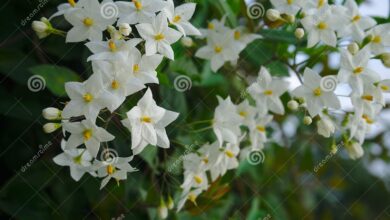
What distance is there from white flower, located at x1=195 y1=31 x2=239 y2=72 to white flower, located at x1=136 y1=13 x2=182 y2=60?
0.29 metres

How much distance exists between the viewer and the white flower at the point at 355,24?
4.08ft

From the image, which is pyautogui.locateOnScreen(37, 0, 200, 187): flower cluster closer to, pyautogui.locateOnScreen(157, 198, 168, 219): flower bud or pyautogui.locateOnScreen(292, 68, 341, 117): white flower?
pyautogui.locateOnScreen(157, 198, 168, 219): flower bud

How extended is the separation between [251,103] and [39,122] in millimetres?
582

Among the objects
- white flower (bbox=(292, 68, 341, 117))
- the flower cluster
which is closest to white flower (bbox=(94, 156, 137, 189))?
the flower cluster

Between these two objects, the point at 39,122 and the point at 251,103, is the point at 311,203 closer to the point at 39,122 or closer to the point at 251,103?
the point at 251,103

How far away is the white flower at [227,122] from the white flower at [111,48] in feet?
1.08

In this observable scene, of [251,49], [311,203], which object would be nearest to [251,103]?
[251,49]

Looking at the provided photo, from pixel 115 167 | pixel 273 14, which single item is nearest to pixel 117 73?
pixel 115 167

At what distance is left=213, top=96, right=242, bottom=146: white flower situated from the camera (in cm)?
122

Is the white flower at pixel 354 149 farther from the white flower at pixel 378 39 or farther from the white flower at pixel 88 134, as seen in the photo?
the white flower at pixel 88 134

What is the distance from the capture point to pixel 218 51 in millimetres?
1316

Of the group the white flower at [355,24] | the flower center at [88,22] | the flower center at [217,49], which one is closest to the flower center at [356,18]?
the white flower at [355,24]

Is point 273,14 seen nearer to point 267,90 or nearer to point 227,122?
point 267,90

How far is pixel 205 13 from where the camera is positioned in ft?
4.91
